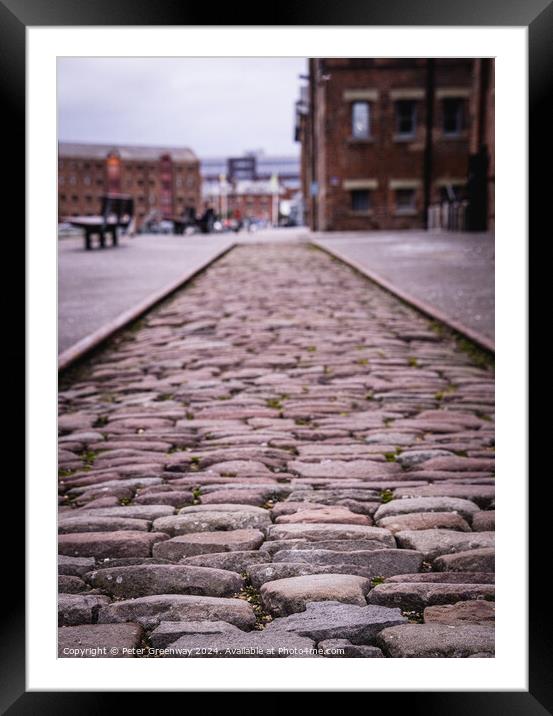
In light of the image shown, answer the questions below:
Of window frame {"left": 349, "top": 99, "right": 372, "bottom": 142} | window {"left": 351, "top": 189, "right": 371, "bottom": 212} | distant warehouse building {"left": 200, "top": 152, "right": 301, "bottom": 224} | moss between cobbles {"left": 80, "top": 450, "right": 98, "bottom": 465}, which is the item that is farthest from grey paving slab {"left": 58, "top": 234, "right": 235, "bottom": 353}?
distant warehouse building {"left": 200, "top": 152, "right": 301, "bottom": 224}

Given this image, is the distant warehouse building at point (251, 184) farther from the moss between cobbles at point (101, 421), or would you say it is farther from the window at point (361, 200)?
the moss between cobbles at point (101, 421)

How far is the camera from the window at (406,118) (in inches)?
1282

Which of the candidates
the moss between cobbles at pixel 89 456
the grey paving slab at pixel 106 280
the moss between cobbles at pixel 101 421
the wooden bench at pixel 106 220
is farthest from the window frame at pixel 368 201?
the moss between cobbles at pixel 89 456

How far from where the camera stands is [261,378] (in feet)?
19.2

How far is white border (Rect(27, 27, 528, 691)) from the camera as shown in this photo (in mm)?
1741

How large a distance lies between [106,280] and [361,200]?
22.9 m

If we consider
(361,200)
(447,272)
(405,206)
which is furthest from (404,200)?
(447,272)

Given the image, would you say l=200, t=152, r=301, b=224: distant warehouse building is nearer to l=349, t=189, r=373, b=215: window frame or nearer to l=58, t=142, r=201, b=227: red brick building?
l=58, t=142, r=201, b=227: red brick building

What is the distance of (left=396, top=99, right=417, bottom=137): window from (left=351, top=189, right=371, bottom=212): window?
2.44m

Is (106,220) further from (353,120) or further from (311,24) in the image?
(311,24)

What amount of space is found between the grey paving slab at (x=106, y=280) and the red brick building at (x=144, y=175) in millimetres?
89608

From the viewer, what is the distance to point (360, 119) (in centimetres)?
3291
